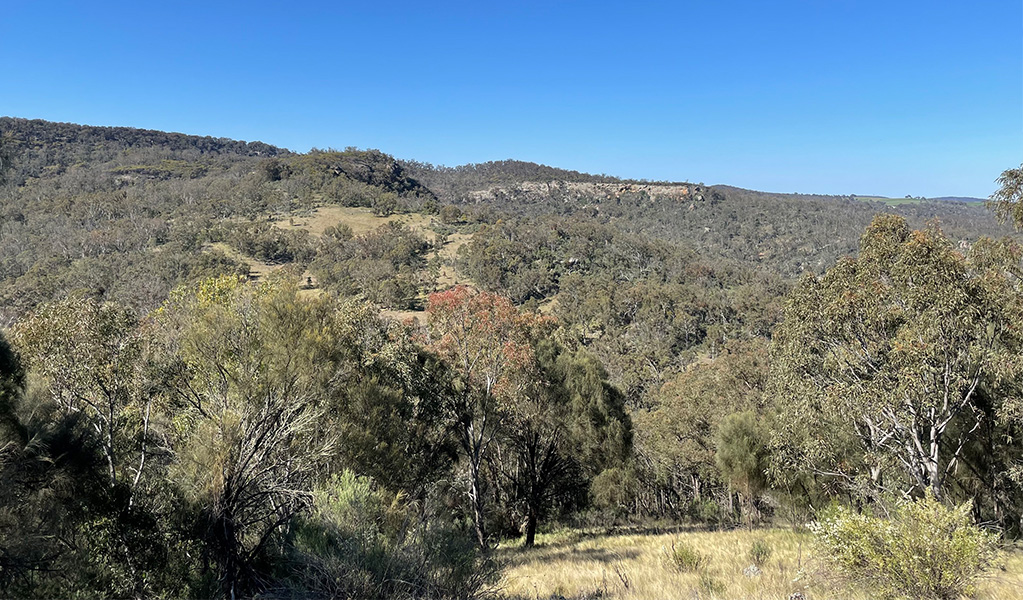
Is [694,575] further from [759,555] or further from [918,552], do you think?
[918,552]

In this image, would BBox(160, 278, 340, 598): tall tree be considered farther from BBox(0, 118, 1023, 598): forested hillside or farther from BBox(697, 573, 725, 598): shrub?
BBox(697, 573, 725, 598): shrub

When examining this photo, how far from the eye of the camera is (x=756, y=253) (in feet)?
525

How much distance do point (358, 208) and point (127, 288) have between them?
67784 mm

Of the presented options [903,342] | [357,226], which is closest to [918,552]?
[903,342]

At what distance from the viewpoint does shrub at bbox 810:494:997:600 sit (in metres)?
4.39

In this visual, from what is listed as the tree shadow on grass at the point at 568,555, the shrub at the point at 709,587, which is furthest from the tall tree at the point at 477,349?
the shrub at the point at 709,587

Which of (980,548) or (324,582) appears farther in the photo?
(324,582)

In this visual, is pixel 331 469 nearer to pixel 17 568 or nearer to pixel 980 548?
pixel 17 568

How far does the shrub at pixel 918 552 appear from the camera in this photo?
173 inches

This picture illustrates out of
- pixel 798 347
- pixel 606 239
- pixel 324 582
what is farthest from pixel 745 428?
pixel 606 239

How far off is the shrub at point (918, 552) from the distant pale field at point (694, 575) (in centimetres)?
71

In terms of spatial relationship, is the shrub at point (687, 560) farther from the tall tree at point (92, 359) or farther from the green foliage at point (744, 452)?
the tall tree at point (92, 359)

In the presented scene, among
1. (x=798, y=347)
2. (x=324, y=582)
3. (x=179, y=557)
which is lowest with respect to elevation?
(x=179, y=557)

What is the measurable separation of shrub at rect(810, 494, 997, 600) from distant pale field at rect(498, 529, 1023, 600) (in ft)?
2.31
